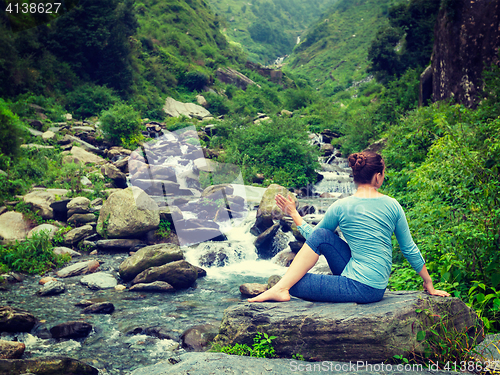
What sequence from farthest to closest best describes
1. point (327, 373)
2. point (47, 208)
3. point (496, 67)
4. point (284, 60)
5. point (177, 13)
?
point (284, 60), point (177, 13), point (47, 208), point (496, 67), point (327, 373)

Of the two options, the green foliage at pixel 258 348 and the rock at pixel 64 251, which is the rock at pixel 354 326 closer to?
the green foliage at pixel 258 348

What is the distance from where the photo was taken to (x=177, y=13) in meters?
49.3

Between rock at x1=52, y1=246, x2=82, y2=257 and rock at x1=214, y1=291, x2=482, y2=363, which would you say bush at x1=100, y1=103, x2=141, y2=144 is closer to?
rock at x1=52, y1=246, x2=82, y2=257

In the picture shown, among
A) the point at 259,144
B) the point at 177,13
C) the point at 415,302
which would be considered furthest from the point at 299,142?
the point at 177,13

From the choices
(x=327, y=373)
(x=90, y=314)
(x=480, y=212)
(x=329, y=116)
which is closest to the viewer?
(x=327, y=373)

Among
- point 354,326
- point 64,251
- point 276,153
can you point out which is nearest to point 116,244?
point 64,251

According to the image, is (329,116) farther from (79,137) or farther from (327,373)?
(327,373)

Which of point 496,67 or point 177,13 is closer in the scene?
point 496,67

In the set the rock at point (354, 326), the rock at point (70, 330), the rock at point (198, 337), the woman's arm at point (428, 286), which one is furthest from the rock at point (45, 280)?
the woman's arm at point (428, 286)

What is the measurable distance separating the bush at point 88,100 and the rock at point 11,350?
19476 mm

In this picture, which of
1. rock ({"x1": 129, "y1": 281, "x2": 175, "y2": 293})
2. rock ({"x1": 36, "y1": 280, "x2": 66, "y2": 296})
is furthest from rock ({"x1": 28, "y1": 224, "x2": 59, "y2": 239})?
rock ({"x1": 129, "y1": 281, "x2": 175, "y2": 293})

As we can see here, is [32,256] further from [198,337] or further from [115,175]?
[115,175]

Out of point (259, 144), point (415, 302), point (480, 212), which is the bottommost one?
point (415, 302)

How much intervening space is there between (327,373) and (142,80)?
31.7 meters
